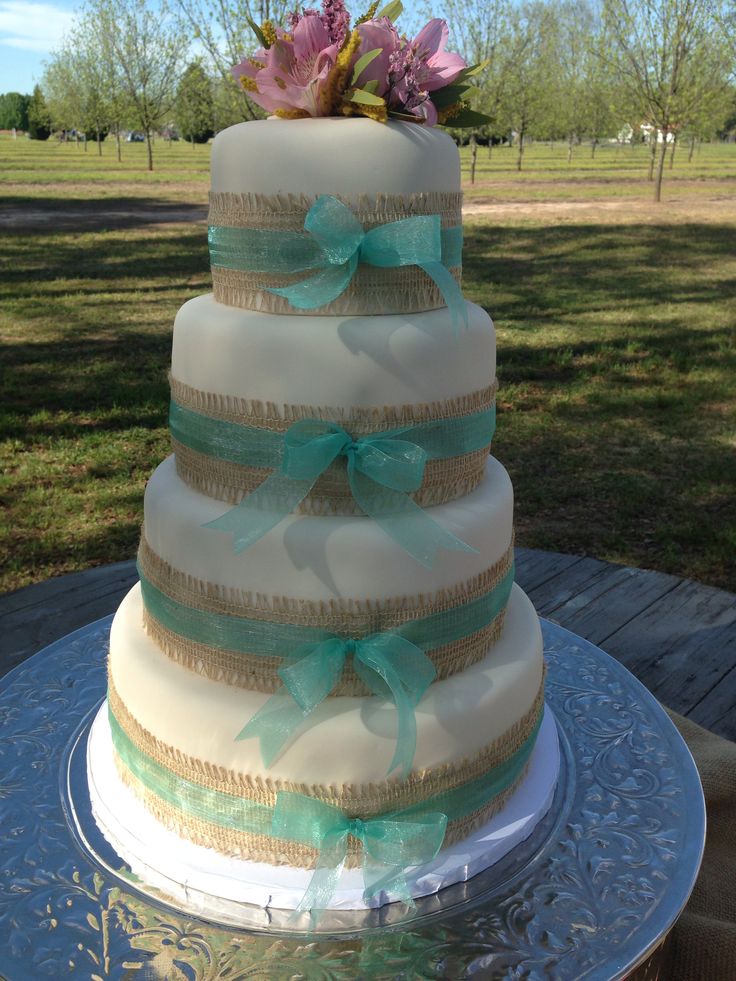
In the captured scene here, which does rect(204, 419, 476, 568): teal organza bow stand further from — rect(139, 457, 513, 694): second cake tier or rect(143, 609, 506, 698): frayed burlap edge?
rect(143, 609, 506, 698): frayed burlap edge

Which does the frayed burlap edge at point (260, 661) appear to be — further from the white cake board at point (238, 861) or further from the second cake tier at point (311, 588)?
the white cake board at point (238, 861)

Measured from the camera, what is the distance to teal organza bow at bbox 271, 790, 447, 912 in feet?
5.78

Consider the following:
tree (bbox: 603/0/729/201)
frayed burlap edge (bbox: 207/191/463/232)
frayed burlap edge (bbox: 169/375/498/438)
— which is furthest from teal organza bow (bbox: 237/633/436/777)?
tree (bbox: 603/0/729/201)

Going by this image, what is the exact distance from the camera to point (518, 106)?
35438 millimetres

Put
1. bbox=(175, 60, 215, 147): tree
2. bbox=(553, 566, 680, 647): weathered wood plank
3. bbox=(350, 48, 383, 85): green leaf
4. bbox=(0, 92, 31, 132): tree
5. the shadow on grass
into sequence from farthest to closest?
bbox=(0, 92, 31, 132): tree, bbox=(175, 60, 215, 147): tree, the shadow on grass, bbox=(553, 566, 680, 647): weathered wood plank, bbox=(350, 48, 383, 85): green leaf

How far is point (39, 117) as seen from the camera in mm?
61875

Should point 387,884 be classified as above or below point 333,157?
below

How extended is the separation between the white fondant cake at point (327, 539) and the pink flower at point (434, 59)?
0.35 ft

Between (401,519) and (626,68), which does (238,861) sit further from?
(626,68)

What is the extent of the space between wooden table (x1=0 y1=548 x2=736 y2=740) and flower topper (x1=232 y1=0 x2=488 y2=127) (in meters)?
2.05

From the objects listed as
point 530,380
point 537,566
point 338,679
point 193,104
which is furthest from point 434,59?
point 193,104

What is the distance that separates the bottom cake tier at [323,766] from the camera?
1.77m

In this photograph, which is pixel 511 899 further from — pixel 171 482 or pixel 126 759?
pixel 171 482

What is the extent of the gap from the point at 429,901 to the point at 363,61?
160 centimetres
